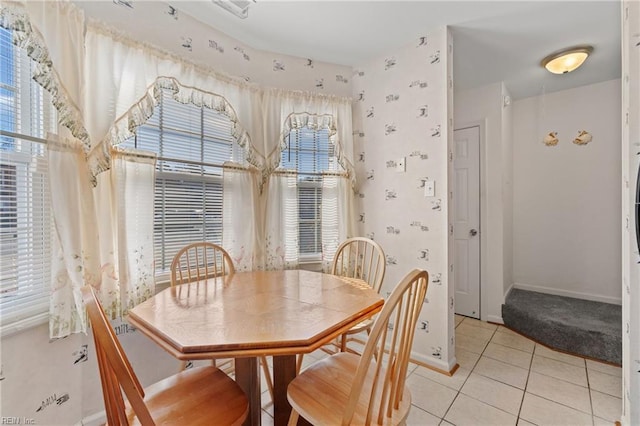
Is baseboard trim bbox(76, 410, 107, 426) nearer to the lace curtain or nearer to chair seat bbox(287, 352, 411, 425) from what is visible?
the lace curtain

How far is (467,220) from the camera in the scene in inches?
119

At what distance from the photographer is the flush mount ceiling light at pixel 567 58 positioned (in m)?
2.22

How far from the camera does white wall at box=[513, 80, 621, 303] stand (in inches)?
112

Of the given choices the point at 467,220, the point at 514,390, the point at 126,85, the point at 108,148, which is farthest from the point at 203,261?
the point at 467,220

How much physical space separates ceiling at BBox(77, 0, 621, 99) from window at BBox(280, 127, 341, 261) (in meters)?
0.72

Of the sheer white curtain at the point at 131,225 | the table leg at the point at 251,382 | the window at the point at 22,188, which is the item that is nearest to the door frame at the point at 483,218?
the table leg at the point at 251,382

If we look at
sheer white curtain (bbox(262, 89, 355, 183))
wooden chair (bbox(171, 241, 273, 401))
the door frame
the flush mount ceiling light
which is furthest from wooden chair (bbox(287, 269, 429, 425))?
the flush mount ceiling light

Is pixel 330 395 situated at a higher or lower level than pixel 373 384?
lower

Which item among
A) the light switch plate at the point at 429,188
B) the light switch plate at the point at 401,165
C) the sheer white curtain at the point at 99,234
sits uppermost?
the light switch plate at the point at 401,165

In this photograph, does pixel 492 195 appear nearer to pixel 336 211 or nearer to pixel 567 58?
pixel 567 58

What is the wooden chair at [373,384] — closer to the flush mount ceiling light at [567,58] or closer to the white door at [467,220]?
the white door at [467,220]

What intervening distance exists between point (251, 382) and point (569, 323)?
2.71 metres

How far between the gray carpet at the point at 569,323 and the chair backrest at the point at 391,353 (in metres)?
2.20

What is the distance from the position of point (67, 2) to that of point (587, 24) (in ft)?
10.7
